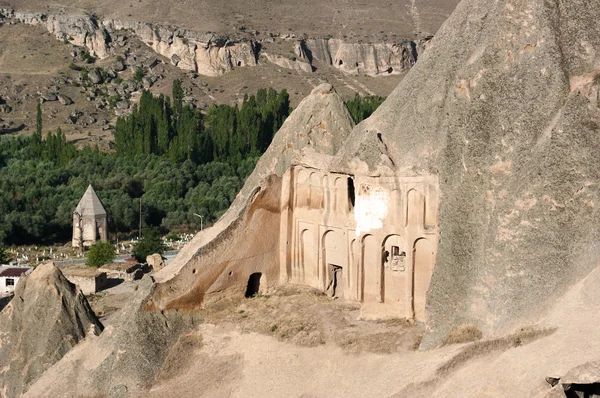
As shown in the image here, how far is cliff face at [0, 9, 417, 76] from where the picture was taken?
99.4 metres

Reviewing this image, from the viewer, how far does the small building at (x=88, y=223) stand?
46.3 m

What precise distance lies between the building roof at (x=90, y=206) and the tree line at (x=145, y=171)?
2.63 meters

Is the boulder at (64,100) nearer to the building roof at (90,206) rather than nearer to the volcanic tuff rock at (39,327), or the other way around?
the building roof at (90,206)

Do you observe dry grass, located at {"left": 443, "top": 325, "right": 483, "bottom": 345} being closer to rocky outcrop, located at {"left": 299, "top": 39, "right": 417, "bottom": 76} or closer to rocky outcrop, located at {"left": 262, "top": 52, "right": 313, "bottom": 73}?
rocky outcrop, located at {"left": 262, "top": 52, "right": 313, "bottom": 73}

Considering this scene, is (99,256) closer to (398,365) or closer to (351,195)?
(351,195)

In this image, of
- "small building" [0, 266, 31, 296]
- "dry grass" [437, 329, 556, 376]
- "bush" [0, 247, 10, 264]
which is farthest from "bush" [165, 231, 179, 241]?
"dry grass" [437, 329, 556, 376]

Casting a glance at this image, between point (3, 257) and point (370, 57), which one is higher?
point (370, 57)

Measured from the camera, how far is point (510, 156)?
14.0 metres

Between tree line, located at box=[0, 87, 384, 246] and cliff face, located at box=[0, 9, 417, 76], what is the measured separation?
97.0ft

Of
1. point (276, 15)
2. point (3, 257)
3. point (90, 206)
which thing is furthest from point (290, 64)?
A: point (3, 257)

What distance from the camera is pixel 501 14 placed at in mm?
14508

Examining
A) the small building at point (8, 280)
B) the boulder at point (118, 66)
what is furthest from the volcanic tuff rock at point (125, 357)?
the boulder at point (118, 66)

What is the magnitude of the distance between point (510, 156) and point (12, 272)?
28.1 meters

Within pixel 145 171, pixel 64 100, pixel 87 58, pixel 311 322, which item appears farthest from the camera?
pixel 87 58
